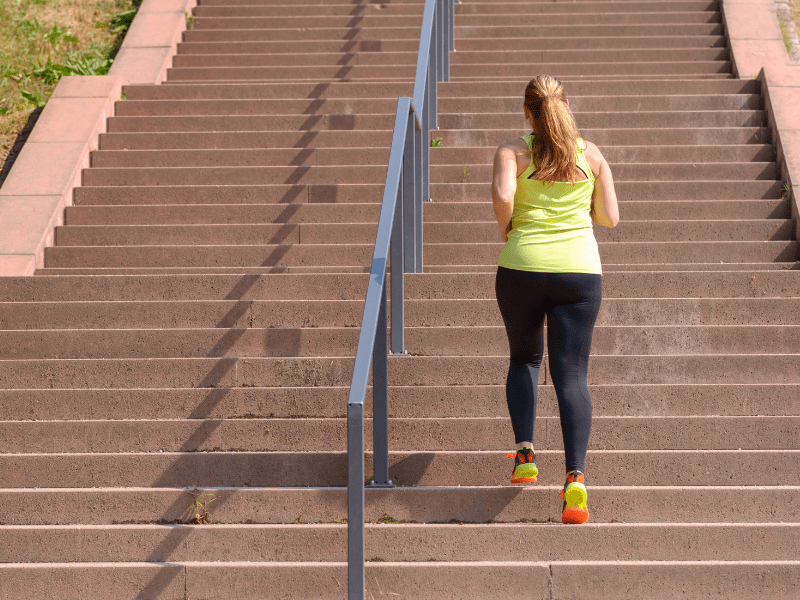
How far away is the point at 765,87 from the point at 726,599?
4.31m

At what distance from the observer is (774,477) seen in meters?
3.66

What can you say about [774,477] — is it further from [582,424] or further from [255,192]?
[255,192]

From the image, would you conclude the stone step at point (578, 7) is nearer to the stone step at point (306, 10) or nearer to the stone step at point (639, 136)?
the stone step at point (306, 10)

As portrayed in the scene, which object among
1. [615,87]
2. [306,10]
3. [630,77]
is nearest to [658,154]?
[615,87]

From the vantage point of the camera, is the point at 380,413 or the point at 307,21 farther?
the point at 307,21

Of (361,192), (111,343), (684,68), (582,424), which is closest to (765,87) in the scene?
(684,68)

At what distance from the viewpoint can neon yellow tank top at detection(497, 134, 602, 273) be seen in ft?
10.5

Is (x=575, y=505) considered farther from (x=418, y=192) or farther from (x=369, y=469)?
(x=418, y=192)

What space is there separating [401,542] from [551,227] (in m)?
1.24

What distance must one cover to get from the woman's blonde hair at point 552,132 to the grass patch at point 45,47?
15.7ft

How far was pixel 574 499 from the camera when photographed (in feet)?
10.6

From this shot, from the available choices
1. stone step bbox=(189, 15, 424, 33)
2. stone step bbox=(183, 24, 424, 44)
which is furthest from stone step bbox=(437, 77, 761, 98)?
stone step bbox=(189, 15, 424, 33)

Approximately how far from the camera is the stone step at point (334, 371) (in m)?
4.26

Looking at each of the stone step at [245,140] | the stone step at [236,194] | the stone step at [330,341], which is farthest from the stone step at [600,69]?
the stone step at [330,341]
